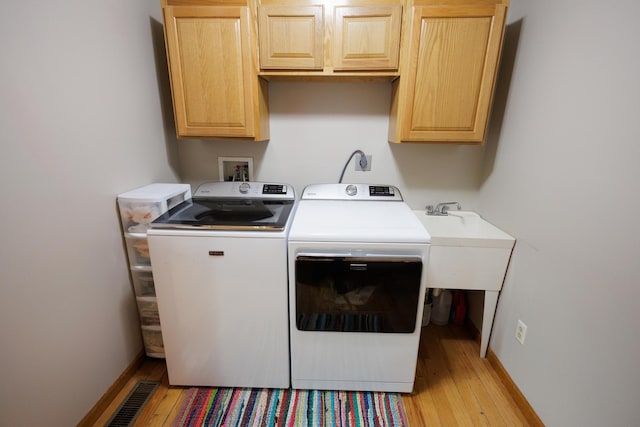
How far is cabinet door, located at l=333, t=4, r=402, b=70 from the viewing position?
4.66ft

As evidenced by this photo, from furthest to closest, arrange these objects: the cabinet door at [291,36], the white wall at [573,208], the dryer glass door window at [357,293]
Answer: the cabinet door at [291,36], the dryer glass door window at [357,293], the white wall at [573,208]

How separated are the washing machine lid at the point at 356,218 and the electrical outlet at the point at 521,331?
0.75 meters

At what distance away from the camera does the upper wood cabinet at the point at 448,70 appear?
54.2 inches

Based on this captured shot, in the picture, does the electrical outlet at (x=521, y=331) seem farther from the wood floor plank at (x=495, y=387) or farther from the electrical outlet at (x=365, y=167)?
the electrical outlet at (x=365, y=167)

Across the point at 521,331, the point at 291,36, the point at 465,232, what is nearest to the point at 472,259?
the point at 465,232

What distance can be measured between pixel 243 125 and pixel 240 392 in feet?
4.79

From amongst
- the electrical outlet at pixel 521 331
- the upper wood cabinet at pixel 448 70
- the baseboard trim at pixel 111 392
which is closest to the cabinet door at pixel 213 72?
the upper wood cabinet at pixel 448 70

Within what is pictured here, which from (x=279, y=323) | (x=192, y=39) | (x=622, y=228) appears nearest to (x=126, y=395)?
(x=279, y=323)

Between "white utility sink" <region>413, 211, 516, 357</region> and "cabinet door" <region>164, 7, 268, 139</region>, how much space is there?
124 centimetres

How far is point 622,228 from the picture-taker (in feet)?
3.12

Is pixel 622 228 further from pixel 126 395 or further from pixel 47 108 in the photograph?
pixel 126 395

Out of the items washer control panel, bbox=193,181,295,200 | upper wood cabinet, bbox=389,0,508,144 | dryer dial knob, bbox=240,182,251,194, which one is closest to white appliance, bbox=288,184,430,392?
washer control panel, bbox=193,181,295,200

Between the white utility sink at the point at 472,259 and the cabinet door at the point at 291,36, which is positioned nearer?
the cabinet door at the point at 291,36

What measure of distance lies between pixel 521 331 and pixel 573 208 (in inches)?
27.2
